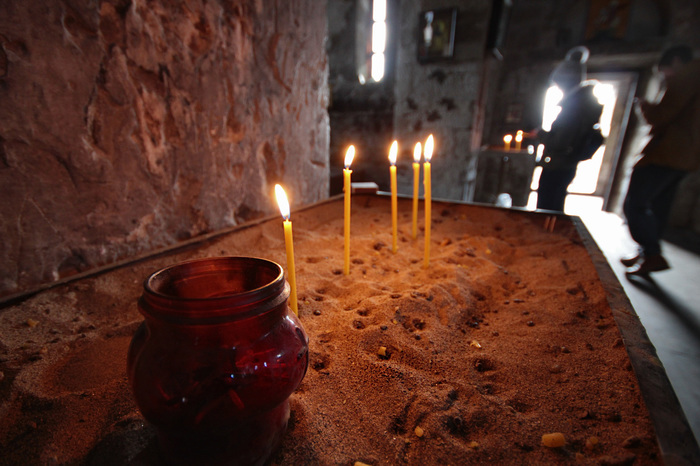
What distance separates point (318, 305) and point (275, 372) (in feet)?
2.39

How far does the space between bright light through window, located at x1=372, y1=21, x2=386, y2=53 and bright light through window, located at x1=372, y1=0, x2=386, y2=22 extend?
9cm

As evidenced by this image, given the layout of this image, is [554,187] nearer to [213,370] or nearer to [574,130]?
[574,130]

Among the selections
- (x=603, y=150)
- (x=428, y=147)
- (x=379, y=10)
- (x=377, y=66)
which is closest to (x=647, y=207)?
(x=428, y=147)

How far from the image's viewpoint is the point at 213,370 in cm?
54

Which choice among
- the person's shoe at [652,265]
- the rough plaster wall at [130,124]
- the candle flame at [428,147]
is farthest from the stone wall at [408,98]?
the candle flame at [428,147]

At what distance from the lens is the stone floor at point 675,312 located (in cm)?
182

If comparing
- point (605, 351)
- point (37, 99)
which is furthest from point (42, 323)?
point (605, 351)

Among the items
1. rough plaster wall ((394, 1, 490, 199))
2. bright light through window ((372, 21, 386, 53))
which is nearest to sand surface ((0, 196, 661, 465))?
rough plaster wall ((394, 1, 490, 199))

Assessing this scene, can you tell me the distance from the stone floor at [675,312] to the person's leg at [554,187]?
34.4 inches

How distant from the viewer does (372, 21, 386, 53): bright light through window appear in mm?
5777

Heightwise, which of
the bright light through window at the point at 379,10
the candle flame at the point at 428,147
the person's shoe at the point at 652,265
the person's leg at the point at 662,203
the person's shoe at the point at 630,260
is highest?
the bright light through window at the point at 379,10

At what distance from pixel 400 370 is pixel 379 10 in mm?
6630

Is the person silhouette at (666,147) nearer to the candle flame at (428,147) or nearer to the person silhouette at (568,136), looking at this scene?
the person silhouette at (568,136)

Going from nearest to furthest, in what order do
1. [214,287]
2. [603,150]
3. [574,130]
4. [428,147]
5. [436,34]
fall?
[214,287], [428,147], [574,130], [436,34], [603,150]
